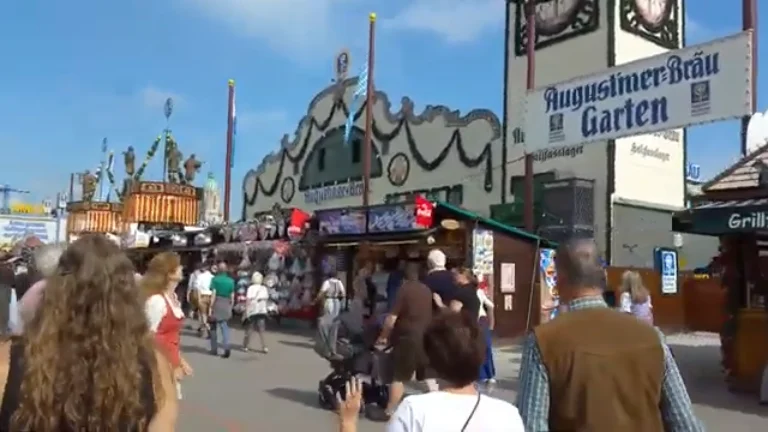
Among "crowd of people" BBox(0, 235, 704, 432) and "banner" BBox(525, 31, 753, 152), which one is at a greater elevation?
"banner" BBox(525, 31, 753, 152)

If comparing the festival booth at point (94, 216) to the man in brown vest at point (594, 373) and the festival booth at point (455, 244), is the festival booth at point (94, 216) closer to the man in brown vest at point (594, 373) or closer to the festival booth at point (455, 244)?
the festival booth at point (455, 244)

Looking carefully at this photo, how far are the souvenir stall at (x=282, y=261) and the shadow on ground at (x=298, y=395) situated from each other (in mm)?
8988

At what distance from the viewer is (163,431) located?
2.69 metres

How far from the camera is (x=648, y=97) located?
14.2 metres

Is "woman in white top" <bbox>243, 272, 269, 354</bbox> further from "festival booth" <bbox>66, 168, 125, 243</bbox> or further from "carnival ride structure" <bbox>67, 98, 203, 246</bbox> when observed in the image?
"festival booth" <bbox>66, 168, 125, 243</bbox>

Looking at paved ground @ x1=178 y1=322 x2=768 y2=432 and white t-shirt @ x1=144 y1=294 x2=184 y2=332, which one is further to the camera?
paved ground @ x1=178 y1=322 x2=768 y2=432

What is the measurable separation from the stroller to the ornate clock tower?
14.2 meters

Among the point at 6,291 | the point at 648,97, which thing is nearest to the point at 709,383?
the point at 648,97

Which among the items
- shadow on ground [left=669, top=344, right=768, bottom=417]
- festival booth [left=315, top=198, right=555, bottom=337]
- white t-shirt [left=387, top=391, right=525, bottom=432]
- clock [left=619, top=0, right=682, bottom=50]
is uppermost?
clock [left=619, top=0, right=682, bottom=50]

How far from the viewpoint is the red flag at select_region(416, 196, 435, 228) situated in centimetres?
1692

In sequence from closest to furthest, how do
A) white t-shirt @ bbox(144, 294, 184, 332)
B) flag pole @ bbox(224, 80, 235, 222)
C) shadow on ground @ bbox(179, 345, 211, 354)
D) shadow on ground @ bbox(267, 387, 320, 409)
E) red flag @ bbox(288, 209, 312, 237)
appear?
1. white t-shirt @ bbox(144, 294, 184, 332)
2. shadow on ground @ bbox(267, 387, 320, 409)
3. shadow on ground @ bbox(179, 345, 211, 354)
4. red flag @ bbox(288, 209, 312, 237)
5. flag pole @ bbox(224, 80, 235, 222)

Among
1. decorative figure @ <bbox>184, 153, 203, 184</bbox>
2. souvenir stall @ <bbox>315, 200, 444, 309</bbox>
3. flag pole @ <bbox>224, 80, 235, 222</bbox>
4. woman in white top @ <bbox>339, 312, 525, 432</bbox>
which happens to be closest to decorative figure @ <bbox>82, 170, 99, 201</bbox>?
decorative figure @ <bbox>184, 153, 203, 184</bbox>

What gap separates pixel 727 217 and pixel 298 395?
19.6 ft

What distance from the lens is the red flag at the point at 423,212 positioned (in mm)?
16922
